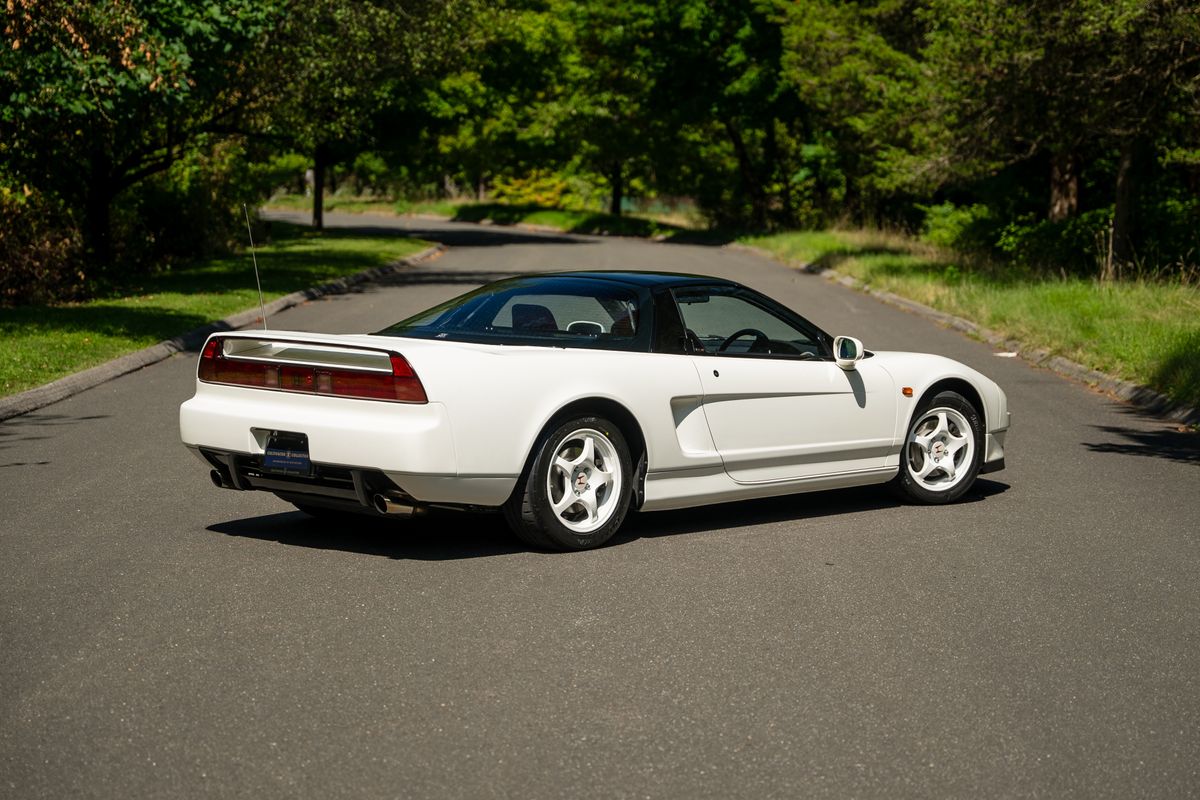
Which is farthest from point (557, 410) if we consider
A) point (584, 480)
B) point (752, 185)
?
point (752, 185)

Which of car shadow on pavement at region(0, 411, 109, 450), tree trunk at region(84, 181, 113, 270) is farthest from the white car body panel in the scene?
tree trunk at region(84, 181, 113, 270)

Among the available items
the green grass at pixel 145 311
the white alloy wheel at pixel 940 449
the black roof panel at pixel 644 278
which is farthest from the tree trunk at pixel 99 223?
the white alloy wheel at pixel 940 449

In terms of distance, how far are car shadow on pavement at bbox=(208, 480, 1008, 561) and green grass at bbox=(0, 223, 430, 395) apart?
5.84m

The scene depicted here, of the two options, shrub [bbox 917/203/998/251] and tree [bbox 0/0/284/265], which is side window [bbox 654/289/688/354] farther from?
shrub [bbox 917/203/998/251]

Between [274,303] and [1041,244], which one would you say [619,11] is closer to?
[1041,244]

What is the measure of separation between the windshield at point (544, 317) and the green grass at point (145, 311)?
6.46 m

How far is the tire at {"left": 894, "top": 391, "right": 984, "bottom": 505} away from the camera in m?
8.85

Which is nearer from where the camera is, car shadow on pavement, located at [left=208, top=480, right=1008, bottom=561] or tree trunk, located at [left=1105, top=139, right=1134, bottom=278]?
car shadow on pavement, located at [left=208, top=480, right=1008, bottom=561]

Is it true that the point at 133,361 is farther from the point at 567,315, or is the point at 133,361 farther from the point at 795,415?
the point at 795,415

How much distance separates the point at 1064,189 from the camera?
30.0 metres

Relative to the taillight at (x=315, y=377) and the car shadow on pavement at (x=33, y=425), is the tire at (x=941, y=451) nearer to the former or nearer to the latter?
the taillight at (x=315, y=377)

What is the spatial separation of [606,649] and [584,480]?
1768 millimetres

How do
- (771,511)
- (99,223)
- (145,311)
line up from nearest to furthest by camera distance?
(771,511) → (145,311) → (99,223)

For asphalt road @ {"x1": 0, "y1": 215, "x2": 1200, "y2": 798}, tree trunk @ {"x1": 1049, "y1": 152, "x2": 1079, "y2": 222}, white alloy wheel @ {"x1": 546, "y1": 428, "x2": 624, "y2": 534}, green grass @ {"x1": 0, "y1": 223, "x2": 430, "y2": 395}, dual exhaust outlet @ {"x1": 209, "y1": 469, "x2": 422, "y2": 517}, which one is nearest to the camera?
asphalt road @ {"x1": 0, "y1": 215, "x2": 1200, "y2": 798}
